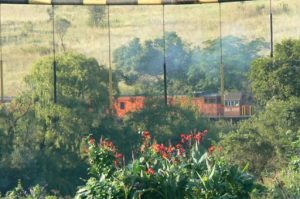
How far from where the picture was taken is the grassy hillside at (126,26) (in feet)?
154

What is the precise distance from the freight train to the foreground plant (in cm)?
2698

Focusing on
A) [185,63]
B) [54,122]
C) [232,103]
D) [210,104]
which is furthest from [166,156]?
[185,63]

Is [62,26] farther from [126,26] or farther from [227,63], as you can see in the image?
[227,63]

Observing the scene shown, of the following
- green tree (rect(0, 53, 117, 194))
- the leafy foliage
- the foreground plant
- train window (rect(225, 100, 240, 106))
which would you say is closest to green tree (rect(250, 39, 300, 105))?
green tree (rect(0, 53, 117, 194))

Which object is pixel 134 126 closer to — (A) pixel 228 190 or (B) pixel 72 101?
(B) pixel 72 101

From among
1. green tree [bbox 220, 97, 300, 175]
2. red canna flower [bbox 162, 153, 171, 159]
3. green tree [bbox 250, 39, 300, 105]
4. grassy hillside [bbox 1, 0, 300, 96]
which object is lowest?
green tree [bbox 220, 97, 300, 175]

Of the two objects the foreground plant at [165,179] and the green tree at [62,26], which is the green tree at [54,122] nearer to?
the green tree at [62,26]

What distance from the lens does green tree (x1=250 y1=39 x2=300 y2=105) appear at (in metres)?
28.2

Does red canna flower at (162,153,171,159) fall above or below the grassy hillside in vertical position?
below

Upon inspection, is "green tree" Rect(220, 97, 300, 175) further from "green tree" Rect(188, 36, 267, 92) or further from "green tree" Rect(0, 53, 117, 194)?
"green tree" Rect(188, 36, 267, 92)

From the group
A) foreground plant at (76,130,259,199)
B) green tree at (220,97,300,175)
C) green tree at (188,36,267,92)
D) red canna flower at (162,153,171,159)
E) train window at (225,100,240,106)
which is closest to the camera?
foreground plant at (76,130,259,199)

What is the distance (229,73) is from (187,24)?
1211cm

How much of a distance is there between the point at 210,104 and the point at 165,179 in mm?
31203

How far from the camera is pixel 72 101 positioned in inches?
1298
